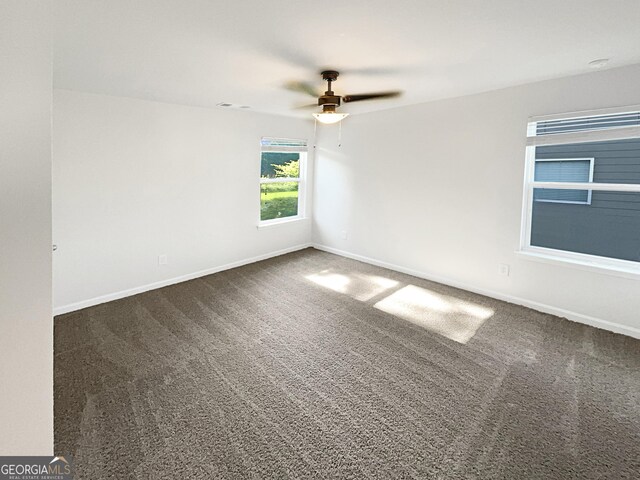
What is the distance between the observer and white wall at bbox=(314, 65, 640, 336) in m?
3.35

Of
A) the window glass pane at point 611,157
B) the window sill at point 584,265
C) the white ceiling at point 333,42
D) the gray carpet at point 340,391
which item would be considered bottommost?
the gray carpet at point 340,391

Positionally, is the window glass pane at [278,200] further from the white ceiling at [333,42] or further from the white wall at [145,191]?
the white ceiling at [333,42]

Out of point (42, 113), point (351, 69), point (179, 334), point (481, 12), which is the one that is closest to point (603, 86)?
point (481, 12)

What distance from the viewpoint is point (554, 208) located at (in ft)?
12.4

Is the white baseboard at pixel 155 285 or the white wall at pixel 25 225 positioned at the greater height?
the white wall at pixel 25 225

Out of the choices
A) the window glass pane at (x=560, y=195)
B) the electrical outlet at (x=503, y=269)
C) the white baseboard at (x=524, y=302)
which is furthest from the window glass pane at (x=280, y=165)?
the window glass pane at (x=560, y=195)

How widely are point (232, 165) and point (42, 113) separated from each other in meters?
4.27

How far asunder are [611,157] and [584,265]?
1.04 m

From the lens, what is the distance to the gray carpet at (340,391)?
6.07 ft

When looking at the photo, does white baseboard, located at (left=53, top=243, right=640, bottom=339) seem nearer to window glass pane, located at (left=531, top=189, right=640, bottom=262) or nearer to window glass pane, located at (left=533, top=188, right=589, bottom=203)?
window glass pane, located at (left=531, top=189, right=640, bottom=262)

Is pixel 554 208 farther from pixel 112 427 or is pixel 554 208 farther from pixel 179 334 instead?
pixel 112 427

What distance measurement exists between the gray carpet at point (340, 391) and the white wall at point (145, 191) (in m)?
0.47

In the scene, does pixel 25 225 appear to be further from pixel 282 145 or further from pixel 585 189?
pixel 282 145

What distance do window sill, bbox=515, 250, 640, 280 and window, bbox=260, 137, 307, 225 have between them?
3494 millimetres
